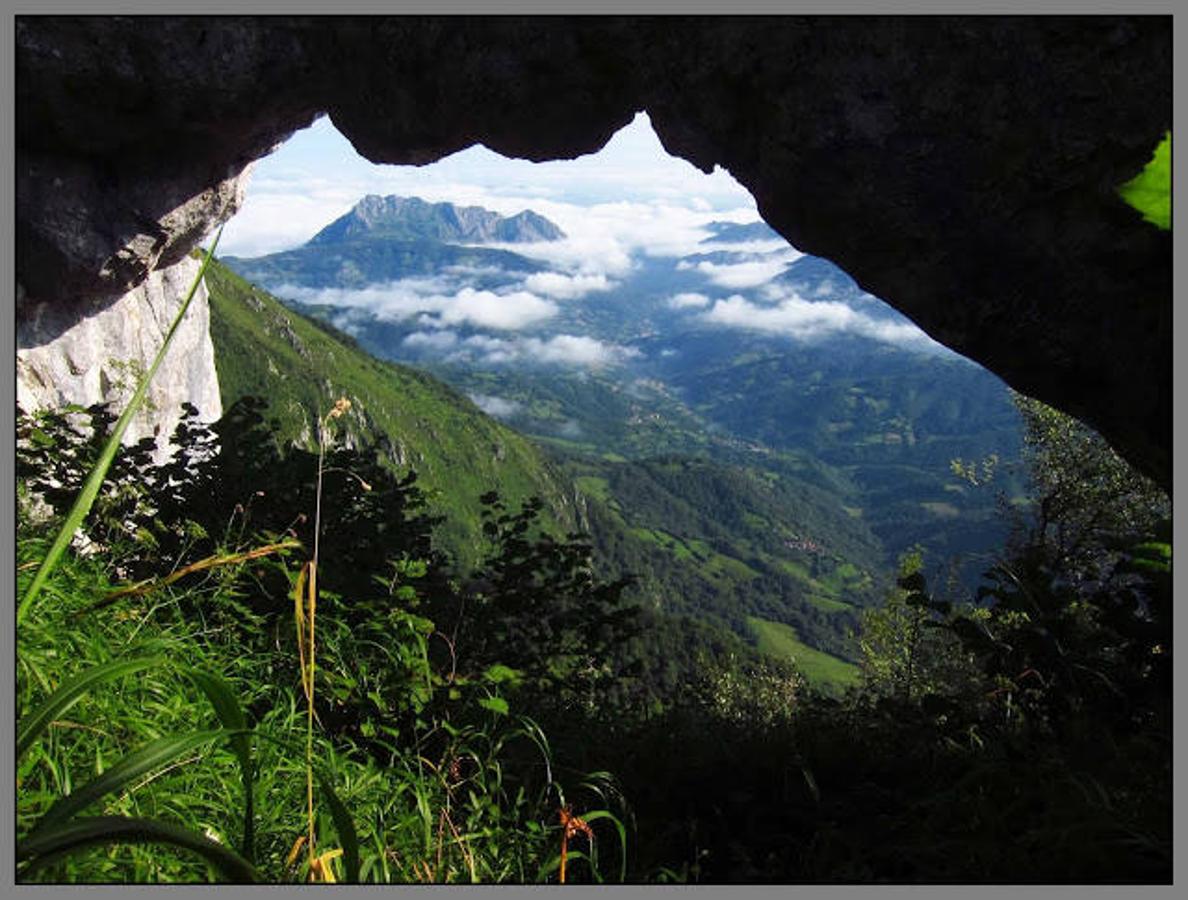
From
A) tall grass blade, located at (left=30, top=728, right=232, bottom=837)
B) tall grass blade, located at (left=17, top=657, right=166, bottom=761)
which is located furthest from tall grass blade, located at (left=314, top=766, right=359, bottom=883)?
tall grass blade, located at (left=17, top=657, right=166, bottom=761)

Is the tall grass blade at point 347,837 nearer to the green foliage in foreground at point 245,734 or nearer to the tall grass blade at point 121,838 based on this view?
the green foliage in foreground at point 245,734

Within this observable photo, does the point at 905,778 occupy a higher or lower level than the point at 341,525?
lower

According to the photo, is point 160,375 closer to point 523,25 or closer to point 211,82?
point 211,82

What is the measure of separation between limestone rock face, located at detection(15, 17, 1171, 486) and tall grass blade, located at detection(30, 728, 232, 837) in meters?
5.61

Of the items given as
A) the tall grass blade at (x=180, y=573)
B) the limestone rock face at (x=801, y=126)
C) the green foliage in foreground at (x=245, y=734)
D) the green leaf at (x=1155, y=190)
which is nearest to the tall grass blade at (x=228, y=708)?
the green foliage in foreground at (x=245, y=734)

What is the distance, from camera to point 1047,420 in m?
13.9

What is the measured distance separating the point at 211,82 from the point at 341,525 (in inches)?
177

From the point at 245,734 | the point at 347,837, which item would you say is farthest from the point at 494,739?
the point at 245,734

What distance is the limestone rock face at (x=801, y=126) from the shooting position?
17.2 ft

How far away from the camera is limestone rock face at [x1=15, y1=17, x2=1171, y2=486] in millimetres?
5246

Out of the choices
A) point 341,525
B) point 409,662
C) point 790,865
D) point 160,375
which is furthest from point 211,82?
point 160,375

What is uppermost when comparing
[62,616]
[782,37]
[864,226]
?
[782,37]

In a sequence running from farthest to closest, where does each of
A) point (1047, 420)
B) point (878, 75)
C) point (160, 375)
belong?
point (160, 375) < point (1047, 420) < point (878, 75)

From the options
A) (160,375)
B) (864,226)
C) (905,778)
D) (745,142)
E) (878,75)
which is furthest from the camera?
(160,375)
